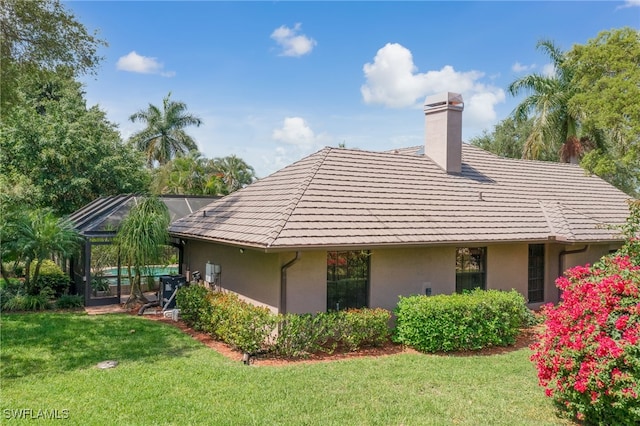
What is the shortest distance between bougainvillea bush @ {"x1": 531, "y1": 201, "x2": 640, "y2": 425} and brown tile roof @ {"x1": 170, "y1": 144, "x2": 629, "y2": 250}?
163 inches

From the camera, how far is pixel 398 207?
1190 cm

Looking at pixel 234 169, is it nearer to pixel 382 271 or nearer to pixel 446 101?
pixel 446 101

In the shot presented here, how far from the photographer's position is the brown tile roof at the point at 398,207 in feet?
33.7

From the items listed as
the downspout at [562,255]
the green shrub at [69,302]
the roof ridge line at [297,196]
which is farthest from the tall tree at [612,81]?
the green shrub at [69,302]

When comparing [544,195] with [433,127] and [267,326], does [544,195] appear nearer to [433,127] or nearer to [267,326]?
[433,127]

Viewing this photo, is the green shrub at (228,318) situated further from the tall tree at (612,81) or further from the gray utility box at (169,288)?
the tall tree at (612,81)

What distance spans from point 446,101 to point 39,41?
1277 cm

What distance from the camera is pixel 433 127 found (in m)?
15.3

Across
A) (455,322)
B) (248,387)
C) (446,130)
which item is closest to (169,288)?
(248,387)

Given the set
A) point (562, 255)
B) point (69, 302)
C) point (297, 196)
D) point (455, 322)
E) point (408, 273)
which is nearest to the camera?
point (455, 322)

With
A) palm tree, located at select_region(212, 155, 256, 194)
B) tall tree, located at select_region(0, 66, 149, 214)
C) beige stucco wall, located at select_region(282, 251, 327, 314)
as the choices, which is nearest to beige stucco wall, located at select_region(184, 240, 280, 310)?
beige stucco wall, located at select_region(282, 251, 327, 314)

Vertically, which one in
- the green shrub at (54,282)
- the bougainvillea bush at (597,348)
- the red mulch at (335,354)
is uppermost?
the bougainvillea bush at (597,348)

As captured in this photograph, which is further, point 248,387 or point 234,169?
point 234,169

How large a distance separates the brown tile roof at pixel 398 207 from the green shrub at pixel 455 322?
154 centimetres
